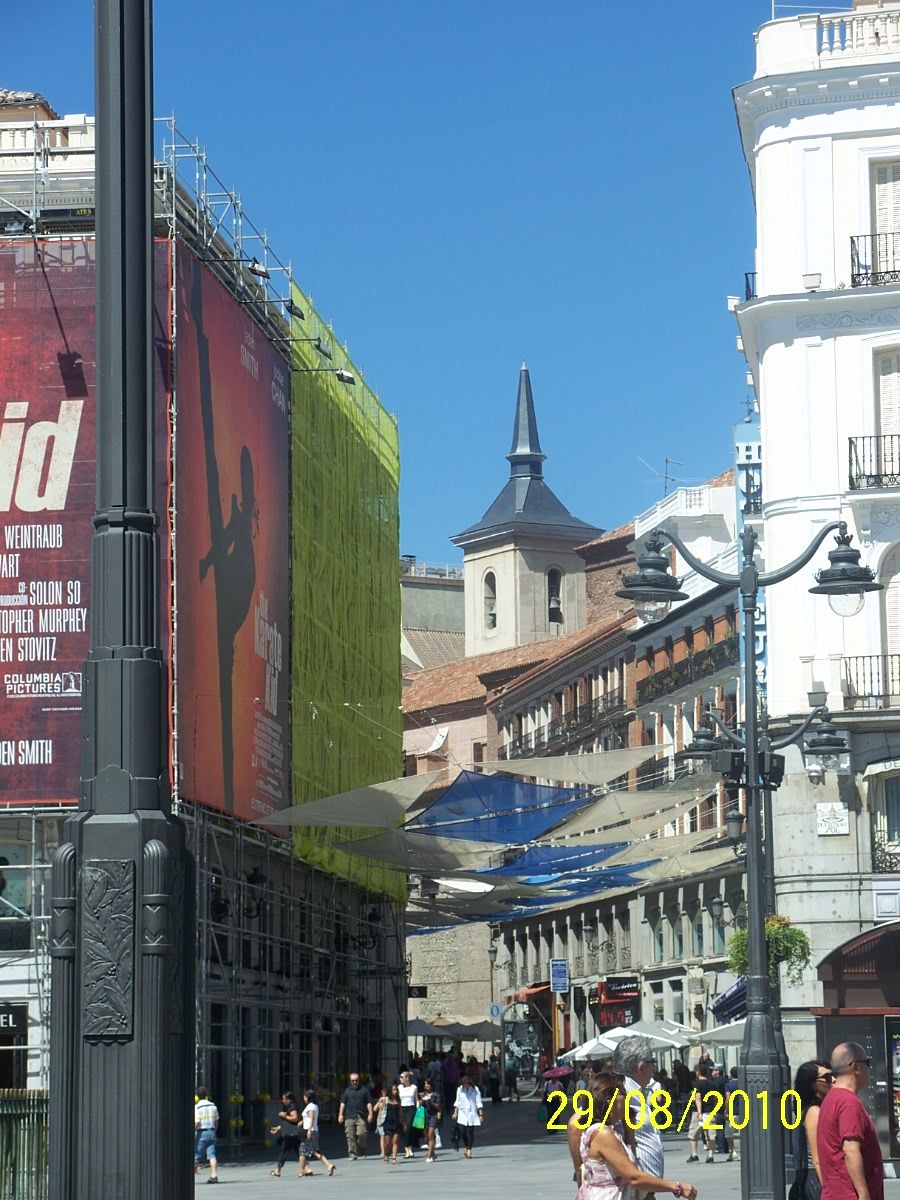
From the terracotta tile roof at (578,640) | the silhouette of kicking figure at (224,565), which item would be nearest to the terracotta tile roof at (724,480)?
the terracotta tile roof at (578,640)

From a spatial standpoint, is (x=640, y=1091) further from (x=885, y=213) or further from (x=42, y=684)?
(x=885, y=213)

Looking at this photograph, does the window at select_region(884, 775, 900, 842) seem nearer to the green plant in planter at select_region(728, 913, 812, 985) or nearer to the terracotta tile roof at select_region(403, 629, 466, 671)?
the green plant in planter at select_region(728, 913, 812, 985)

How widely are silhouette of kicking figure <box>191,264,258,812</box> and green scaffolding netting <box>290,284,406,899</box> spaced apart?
3.38 metres

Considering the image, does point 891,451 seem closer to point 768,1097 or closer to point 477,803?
point 477,803

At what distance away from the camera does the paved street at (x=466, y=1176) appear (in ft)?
95.5

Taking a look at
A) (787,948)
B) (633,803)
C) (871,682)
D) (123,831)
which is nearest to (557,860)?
(633,803)

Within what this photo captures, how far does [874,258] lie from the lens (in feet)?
141

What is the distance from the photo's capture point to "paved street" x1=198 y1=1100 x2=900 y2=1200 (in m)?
29.1

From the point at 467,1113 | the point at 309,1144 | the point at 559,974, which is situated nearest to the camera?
the point at 309,1144

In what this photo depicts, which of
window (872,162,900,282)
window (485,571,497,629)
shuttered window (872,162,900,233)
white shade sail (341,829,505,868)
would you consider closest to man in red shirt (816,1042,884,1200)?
white shade sail (341,829,505,868)

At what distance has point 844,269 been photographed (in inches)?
1694
